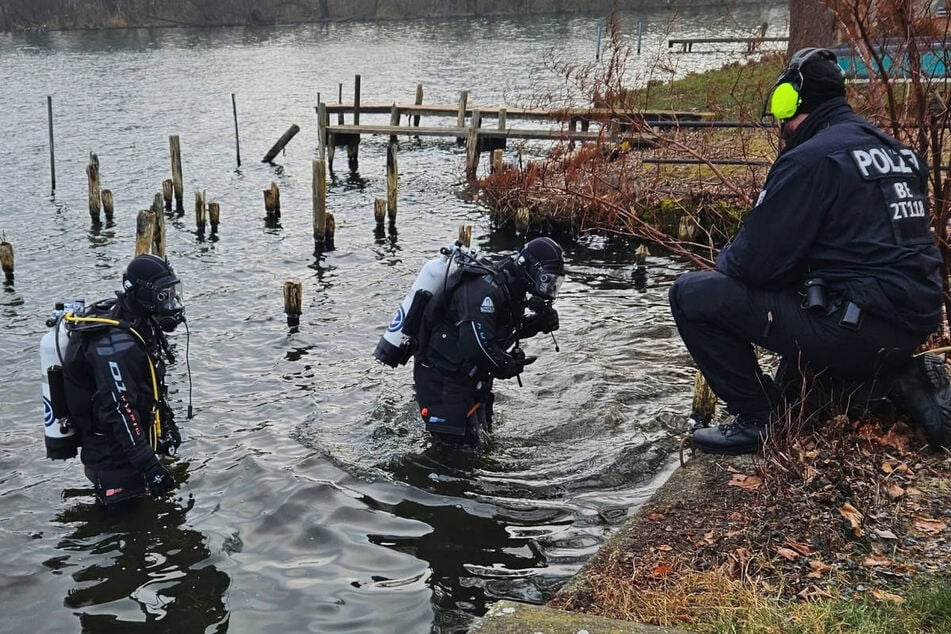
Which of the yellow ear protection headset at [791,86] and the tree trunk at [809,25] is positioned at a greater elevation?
the tree trunk at [809,25]

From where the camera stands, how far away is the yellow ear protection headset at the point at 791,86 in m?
4.95

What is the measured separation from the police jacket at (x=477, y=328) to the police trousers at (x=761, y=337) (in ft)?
5.66

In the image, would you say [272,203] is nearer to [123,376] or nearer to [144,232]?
[144,232]

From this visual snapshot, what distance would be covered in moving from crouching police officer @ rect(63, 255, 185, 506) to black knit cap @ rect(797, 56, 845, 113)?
13.4 ft

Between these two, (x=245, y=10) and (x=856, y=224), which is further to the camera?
(x=245, y=10)

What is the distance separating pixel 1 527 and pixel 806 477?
590 cm

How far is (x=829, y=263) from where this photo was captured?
4.86 meters

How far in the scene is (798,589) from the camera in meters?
4.16

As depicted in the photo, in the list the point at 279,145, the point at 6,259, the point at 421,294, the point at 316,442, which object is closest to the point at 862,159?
the point at 421,294

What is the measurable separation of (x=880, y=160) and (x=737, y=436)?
172 centimetres

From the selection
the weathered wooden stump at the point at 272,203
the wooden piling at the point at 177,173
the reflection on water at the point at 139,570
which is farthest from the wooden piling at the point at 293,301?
the wooden piling at the point at 177,173

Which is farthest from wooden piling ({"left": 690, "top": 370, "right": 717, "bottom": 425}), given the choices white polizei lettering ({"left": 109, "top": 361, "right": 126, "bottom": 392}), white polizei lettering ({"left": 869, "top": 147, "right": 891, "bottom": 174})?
white polizei lettering ({"left": 109, "top": 361, "right": 126, "bottom": 392})

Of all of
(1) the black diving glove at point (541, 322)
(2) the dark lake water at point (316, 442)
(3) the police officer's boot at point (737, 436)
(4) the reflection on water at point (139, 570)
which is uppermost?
(1) the black diving glove at point (541, 322)

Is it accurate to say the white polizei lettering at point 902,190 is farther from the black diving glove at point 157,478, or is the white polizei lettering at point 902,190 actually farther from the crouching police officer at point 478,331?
the black diving glove at point 157,478
